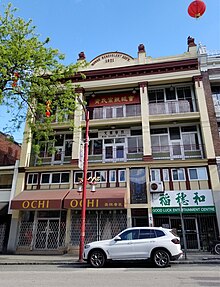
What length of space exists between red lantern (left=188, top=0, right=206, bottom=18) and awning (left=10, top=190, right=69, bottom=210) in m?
13.2

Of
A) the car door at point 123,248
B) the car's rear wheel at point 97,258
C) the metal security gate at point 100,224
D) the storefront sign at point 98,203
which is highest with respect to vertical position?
the storefront sign at point 98,203

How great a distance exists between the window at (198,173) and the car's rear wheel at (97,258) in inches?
386

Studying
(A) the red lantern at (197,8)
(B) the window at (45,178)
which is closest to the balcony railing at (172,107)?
(B) the window at (45,178)

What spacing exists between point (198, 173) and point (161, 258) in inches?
365

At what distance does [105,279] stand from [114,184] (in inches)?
430

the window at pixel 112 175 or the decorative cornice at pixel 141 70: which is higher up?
the decorative cornice at pixel 141 70

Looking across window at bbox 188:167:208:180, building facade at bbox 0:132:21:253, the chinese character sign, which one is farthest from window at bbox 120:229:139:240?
building facade at bbox 0:132:21:253

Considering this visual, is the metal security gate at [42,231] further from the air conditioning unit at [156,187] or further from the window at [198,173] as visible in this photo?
the window at [198,173]

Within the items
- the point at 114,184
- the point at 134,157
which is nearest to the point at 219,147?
the point at 134,157

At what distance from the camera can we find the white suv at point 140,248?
29.8 ft

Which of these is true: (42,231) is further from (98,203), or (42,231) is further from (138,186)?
(138,186)

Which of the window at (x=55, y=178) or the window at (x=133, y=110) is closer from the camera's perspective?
the window at (x=55, y=178)

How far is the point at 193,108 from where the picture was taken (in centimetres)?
1958

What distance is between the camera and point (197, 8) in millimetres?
8805
